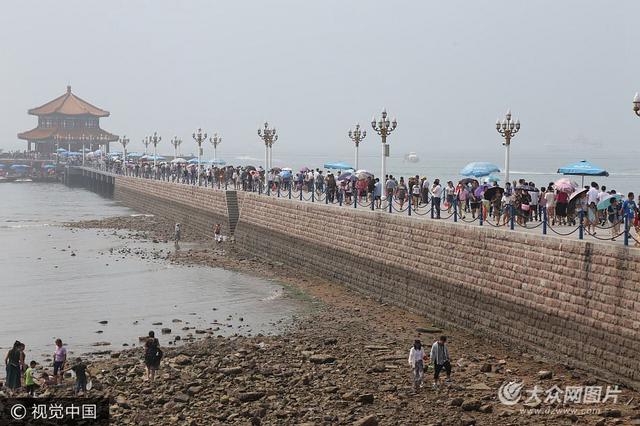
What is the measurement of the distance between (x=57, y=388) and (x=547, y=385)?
9.94 metres

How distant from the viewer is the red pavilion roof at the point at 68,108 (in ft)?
392

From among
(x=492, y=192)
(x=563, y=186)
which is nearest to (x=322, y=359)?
(x=492, y=192)

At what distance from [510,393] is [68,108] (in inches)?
4448

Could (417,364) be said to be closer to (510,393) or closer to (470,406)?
(470,406)

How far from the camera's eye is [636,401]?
1522cm

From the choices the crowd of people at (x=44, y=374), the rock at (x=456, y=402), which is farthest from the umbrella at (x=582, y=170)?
the crowd of people at (x=44, y=374)

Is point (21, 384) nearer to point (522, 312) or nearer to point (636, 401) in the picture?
point (522, 312)

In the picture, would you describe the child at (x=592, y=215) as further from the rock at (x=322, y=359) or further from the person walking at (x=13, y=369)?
the person walking at (x=13, y=369)

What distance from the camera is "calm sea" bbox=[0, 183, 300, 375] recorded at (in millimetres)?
23750

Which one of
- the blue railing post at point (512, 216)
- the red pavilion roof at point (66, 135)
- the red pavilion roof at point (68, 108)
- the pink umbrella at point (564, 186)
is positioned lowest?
the blue railing post at point (512, 216)

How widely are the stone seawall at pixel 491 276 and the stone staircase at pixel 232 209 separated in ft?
23.5

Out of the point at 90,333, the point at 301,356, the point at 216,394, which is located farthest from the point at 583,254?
the point at 90,333

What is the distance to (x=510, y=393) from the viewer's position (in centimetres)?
1620

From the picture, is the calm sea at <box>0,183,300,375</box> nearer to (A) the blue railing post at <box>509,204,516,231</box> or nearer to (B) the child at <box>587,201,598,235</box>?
(A) the blue railing post at <box>509,204,516,231</box>
